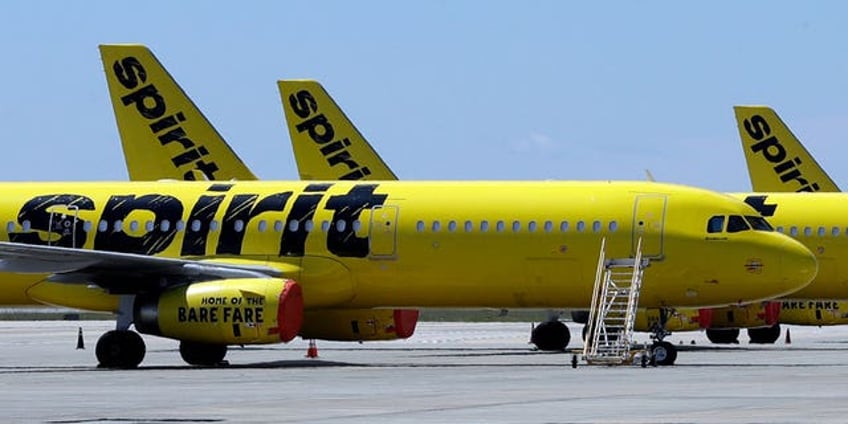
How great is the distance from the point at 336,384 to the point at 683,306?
1291cm

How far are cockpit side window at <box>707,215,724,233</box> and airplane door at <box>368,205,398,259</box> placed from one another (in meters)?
A: 7.22

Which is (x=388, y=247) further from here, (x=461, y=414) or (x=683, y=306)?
(x=461, y=414)

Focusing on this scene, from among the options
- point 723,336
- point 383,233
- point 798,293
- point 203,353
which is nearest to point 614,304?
point 383,233

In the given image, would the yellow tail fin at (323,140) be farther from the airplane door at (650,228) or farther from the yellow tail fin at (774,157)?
the airplane door at (650,228)

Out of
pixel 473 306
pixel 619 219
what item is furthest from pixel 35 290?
pixel 619 219

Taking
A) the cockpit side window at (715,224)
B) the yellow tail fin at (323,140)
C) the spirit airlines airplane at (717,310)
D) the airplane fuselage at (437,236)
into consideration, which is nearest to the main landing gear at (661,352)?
the spirit airlines airplane at (717,310)

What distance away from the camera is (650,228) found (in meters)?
43.7

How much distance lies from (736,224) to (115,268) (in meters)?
14.0

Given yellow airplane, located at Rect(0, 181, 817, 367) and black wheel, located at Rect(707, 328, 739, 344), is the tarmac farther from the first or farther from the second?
black wheel, located at Rect(707, 328, 739, 344)

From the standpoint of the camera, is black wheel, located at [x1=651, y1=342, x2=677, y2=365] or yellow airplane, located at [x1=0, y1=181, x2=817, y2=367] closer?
black wheel, located at [x1=651, y1=342, x2=677, y2=365]

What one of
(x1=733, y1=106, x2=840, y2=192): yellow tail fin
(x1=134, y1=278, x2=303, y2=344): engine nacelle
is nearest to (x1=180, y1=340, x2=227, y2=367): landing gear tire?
(x1=134, y1=278, x2=303, y2=344): engine nacelle

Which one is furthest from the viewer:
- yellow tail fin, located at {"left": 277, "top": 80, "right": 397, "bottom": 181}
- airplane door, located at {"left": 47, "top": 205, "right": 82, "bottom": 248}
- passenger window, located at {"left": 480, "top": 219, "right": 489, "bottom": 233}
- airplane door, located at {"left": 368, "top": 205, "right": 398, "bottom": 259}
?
yellow tail fin, located at {"left": 277, "top": 80, "right": 397, "bottom": 181}

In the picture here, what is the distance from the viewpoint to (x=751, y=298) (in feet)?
144

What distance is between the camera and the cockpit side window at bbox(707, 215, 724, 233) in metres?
43.8
